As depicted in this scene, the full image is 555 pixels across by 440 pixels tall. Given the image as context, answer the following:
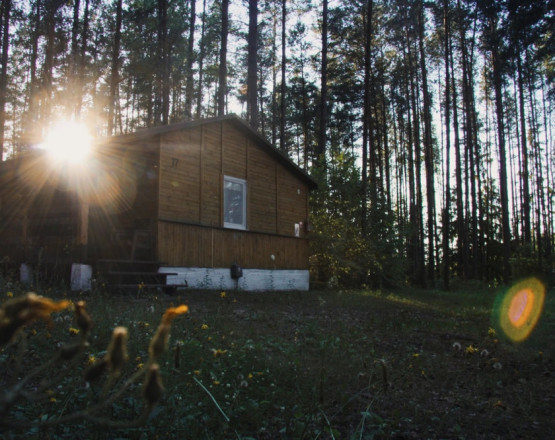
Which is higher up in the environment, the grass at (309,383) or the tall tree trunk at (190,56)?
the tall tree trunk at (190,56)

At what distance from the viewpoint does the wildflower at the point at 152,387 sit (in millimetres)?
593

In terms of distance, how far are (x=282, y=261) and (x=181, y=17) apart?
18.3 metres

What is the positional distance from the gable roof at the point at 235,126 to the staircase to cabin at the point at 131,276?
3.26m

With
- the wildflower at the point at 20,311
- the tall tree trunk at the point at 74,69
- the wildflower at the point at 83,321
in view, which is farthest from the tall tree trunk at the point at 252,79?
the wildflower at the point at 20,311

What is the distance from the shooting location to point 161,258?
11867 millimetres

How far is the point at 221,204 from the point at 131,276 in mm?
3960

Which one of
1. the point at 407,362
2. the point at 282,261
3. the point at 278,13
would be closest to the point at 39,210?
the point at 282,261

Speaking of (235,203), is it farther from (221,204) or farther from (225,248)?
(225,248)

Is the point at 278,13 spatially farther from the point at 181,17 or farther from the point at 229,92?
the point at 229,92

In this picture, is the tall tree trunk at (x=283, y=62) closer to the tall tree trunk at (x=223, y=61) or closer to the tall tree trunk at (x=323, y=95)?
the tall tree trunk at (x=323, y=95)

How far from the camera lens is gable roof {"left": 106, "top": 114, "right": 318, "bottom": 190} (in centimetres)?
1185

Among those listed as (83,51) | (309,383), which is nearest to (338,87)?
(83,51)

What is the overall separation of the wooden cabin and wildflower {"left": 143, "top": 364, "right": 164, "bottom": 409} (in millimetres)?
10265

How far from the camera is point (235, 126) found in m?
15.1
